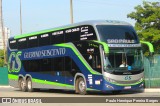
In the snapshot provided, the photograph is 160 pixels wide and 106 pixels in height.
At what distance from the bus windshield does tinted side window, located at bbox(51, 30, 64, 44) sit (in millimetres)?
4137

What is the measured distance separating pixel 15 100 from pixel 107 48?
793 cm

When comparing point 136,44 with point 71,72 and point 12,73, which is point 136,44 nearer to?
point 71,72

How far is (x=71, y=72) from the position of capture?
24.6 m

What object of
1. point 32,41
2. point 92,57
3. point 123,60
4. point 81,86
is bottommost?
point 81,86

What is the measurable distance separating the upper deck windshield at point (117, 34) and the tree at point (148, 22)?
15.7 meters

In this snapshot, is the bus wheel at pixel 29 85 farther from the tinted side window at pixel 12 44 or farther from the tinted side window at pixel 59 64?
the tinted side window at pixel 59 64

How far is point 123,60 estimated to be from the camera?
74.2ft

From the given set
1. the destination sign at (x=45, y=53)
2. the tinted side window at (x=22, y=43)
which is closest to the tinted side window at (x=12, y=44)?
the tinted side window at (x=22, y=43)

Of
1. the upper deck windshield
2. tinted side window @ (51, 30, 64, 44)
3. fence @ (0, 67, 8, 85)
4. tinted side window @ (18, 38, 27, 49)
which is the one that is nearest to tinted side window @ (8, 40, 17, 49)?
tinted side window @ (18, 38, 27, 49)

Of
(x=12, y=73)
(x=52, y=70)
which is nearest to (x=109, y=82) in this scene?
(x=52, y=70)

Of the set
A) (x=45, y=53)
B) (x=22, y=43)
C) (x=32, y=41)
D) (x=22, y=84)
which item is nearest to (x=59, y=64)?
(x=45, y=53)

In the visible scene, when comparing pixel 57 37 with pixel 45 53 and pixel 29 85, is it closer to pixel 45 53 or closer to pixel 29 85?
pixel 45 53

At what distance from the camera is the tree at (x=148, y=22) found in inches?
1544

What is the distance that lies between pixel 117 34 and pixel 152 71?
6.24m
